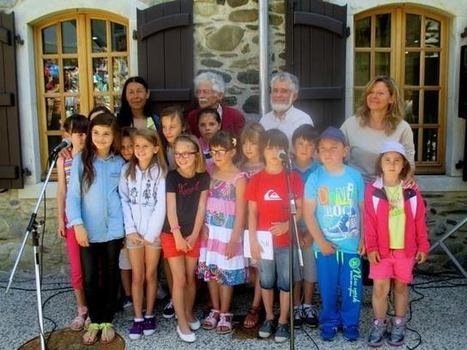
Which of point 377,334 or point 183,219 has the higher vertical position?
point 183,219

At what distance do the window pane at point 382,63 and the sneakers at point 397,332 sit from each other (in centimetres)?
215

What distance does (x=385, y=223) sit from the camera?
2.96 meters

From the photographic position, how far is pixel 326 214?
306 centimetres

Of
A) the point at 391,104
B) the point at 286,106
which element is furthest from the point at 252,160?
the point at 391,104

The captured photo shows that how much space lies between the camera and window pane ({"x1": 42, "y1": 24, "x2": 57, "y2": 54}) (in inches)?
169

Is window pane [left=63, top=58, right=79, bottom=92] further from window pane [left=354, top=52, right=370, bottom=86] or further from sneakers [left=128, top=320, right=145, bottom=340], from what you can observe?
window pane [left=354, top=52, right=370, bottom=86]

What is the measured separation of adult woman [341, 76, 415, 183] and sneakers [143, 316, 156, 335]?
5.48ft

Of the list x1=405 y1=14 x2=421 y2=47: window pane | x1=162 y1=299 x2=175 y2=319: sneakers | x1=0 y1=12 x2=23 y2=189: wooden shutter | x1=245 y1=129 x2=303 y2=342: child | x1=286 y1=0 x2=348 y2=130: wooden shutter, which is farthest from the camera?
x1=405 y1=14 x2=421 y2=47: window pane

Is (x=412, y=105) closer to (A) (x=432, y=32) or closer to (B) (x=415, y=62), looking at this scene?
(B) (x=415, y=62)

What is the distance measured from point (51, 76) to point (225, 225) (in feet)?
7.34

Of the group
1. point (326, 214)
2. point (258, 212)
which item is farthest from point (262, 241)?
point (326, 214)

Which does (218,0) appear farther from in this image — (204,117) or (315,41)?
(204,117)

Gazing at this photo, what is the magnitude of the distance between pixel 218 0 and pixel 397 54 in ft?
5.11

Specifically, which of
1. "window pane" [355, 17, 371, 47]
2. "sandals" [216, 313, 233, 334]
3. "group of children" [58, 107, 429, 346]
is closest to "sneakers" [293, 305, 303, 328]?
"group of children" [58, 107, 429, 346]
